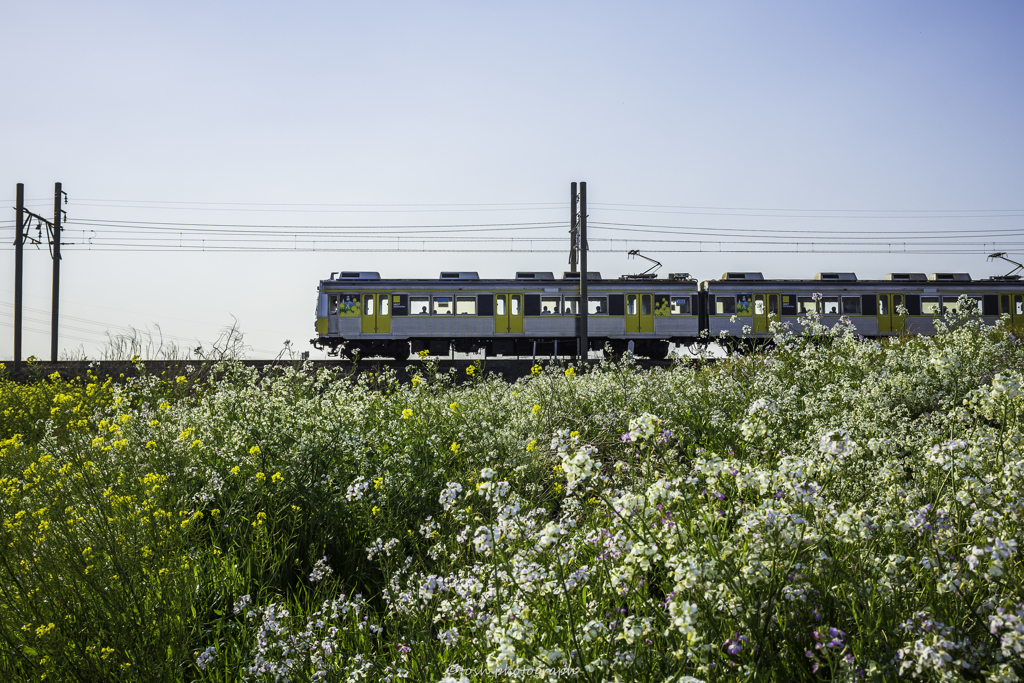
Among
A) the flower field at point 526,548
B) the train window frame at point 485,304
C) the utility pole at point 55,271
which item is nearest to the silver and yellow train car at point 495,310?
the train window frame at point 485,304

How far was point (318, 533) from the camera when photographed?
354cm

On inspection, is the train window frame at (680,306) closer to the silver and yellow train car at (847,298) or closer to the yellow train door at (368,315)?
the silver and yellow train car at (847,298)

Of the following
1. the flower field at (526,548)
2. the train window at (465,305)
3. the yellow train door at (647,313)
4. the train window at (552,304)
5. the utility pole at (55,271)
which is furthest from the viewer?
the yellow train door at (647,313)

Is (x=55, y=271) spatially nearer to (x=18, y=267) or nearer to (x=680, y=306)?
(x=18, y=267)

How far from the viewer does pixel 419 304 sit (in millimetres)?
20875

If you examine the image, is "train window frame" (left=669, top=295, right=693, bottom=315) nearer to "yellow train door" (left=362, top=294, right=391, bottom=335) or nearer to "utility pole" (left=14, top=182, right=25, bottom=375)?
"yellow train door" (left=362, top=294, right=391, bottom=335)

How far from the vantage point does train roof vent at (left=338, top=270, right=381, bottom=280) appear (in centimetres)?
2098

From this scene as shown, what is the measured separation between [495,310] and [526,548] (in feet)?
61.6

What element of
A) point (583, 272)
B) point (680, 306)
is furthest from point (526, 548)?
point (680, 306)

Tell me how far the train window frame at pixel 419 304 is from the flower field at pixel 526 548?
15505mm

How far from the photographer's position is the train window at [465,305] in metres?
21.0

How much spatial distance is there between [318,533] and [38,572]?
1242 mm

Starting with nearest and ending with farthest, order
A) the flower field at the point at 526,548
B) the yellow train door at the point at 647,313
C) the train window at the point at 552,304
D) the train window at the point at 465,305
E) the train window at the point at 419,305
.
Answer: the flower field at the point at 526,548 < the train window at the point at 419,305 < the train window at the point at 465,305 < the train window at the point at 552,304 < the yellow train door at the point at 647,313

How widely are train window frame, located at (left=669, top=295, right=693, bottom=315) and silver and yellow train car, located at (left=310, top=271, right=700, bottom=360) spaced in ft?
0.11
